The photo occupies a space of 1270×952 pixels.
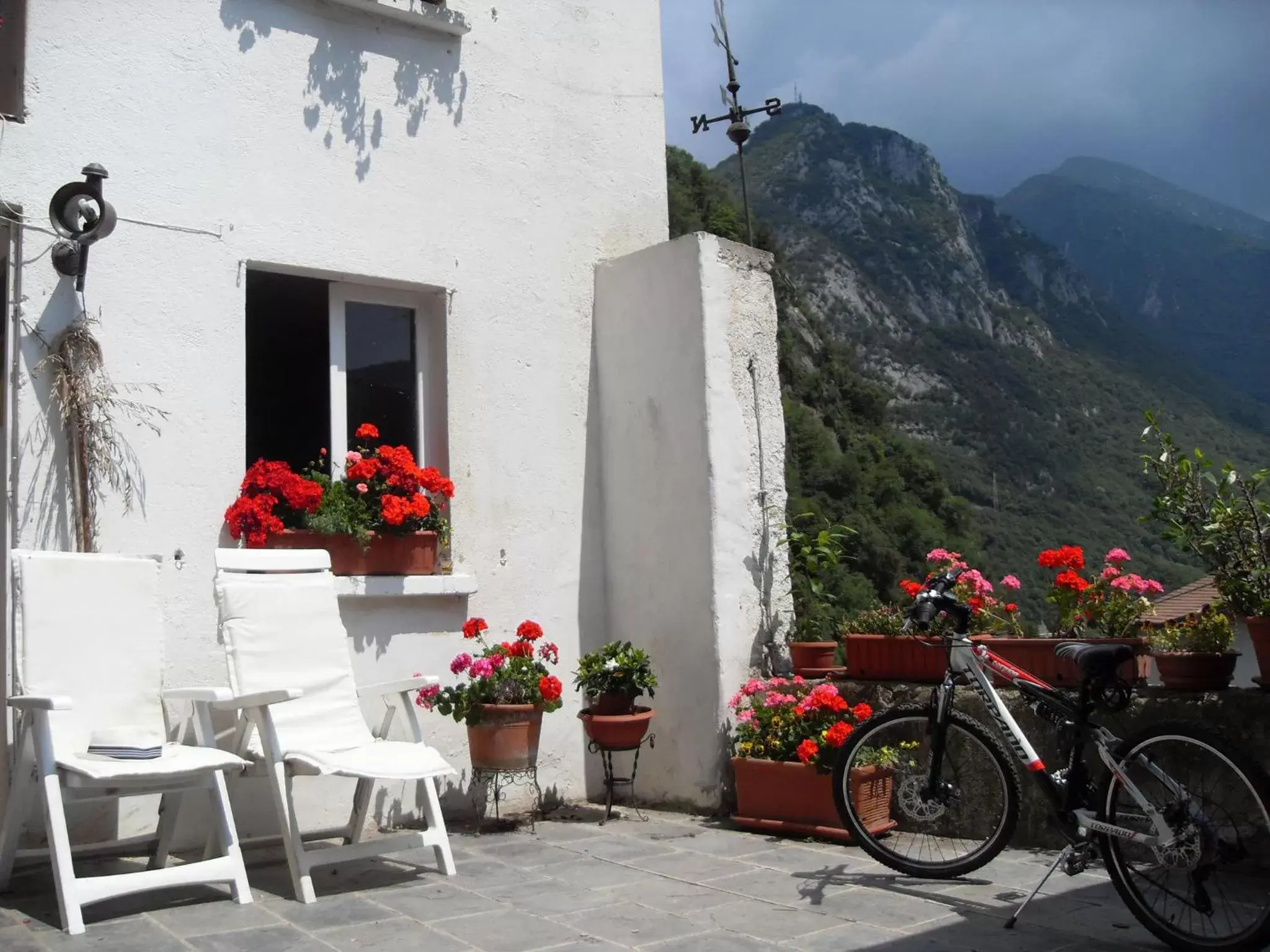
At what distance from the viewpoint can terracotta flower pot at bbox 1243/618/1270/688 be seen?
13.7 ft

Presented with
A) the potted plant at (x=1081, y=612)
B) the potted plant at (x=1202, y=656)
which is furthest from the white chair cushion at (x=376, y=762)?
the potted plant at (x=1202, y=656)

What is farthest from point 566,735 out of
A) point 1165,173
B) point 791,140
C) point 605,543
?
point 1165,173

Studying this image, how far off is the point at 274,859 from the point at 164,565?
127cm

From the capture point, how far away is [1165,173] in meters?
170

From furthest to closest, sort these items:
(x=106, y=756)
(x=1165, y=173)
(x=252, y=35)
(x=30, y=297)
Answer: (x=1165, y=173)
(x=252, y=35)
(x=30, y=297)
(x=106, y=756)

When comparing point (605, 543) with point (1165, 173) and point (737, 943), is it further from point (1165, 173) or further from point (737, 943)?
point (1165, 173)

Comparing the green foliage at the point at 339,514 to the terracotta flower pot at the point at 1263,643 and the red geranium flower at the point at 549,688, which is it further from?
the terracotta flower pot at the point at 1263,643

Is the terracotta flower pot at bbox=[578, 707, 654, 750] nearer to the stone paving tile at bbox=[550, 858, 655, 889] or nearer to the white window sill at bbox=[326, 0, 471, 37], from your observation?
the stone paving tile at bbox=[550, 858, 655, 889]

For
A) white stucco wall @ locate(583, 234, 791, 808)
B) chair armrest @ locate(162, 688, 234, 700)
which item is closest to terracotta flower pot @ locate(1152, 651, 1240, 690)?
white stucco wall @ locate(583, 234, 791, 808)

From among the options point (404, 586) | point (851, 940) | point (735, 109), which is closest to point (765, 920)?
point (851, 940)

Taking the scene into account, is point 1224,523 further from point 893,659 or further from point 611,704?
point 611,704

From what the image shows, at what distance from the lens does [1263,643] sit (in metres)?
4.20

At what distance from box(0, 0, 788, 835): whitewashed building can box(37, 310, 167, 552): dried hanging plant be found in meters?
0.06

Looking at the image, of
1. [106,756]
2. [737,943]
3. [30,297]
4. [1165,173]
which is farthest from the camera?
[1165,173]
